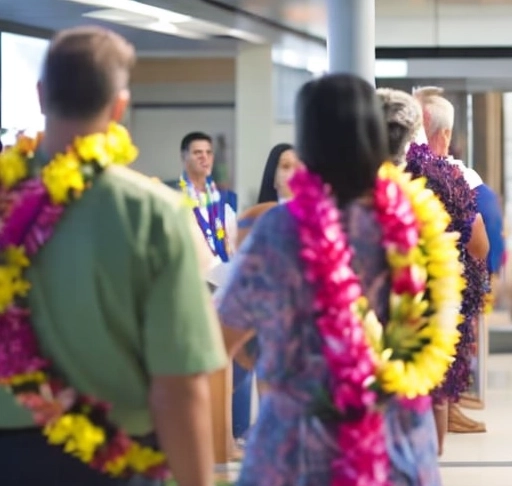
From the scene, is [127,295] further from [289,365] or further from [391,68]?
[391,68]

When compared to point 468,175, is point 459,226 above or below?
below

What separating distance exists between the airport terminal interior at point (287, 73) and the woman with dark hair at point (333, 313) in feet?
9.32

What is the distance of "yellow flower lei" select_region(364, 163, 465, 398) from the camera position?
3549 millimetres

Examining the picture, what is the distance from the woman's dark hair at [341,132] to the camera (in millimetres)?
3457

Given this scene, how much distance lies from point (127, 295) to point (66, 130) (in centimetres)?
36

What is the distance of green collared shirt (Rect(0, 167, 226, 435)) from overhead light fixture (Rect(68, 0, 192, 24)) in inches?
346

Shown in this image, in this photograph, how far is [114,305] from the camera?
3004 millimetres

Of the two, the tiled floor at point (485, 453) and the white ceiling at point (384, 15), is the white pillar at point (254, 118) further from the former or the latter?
the tiled floor at point (485, 453)

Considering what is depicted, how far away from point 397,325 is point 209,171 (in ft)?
20.4

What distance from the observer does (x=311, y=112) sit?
3.47 metres

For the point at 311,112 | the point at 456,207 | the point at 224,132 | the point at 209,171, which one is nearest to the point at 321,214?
the point at 311,112

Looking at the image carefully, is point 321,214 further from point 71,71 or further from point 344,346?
point 71,71

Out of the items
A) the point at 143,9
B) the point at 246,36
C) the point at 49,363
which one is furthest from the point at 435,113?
the point at 246,36

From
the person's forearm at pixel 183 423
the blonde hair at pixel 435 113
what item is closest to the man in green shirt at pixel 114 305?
the person's forearm at pixel 183 423
